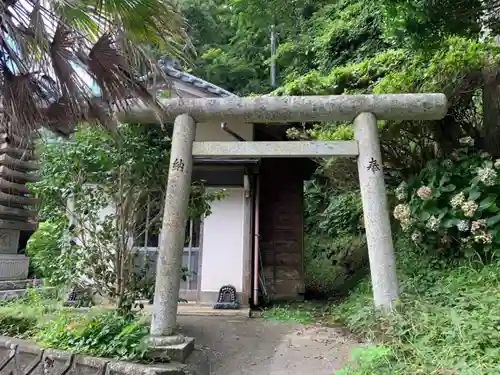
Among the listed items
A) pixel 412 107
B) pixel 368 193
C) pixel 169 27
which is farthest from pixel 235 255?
pixel 169 27

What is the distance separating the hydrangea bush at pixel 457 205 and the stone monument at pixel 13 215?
7.20 m

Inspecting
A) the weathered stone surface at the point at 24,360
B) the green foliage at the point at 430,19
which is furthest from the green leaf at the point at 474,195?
the weathered stone surface at the point at 24,360

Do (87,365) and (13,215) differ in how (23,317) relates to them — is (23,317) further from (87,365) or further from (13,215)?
(13,215)

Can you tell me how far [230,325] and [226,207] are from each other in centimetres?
256

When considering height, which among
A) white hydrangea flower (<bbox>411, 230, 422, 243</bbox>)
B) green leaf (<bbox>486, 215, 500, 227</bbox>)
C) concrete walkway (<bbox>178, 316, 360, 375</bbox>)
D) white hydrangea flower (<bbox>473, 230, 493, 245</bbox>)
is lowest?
concrete walkway (<bbox>178, 316, 360, 375</bbox>)

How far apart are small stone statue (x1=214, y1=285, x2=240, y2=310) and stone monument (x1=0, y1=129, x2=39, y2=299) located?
158 inches

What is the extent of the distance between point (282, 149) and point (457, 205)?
8.22ft

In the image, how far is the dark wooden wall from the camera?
29.4 feet

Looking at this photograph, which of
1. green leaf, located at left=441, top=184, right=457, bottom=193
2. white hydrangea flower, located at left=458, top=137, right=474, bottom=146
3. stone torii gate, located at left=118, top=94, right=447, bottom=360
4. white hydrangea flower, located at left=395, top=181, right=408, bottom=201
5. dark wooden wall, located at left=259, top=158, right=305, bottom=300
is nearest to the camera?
stone torii gate, located at left=118, top=94, right=447, bottom=360

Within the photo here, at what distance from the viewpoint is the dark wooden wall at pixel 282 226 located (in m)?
8.95

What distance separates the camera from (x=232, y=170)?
7883mm

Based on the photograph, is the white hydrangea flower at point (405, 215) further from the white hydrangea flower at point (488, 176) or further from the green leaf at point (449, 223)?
the white hydrangea flower at point (488, 176)

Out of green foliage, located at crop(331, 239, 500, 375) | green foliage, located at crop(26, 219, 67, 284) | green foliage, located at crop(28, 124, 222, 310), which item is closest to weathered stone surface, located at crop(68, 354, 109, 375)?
green foliage, located at crop(28, 124, 222, 310)

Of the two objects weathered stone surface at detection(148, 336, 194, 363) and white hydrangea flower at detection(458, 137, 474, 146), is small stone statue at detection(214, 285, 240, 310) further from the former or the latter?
white hydrangea flower at detection(458, 137, 474, 146)
